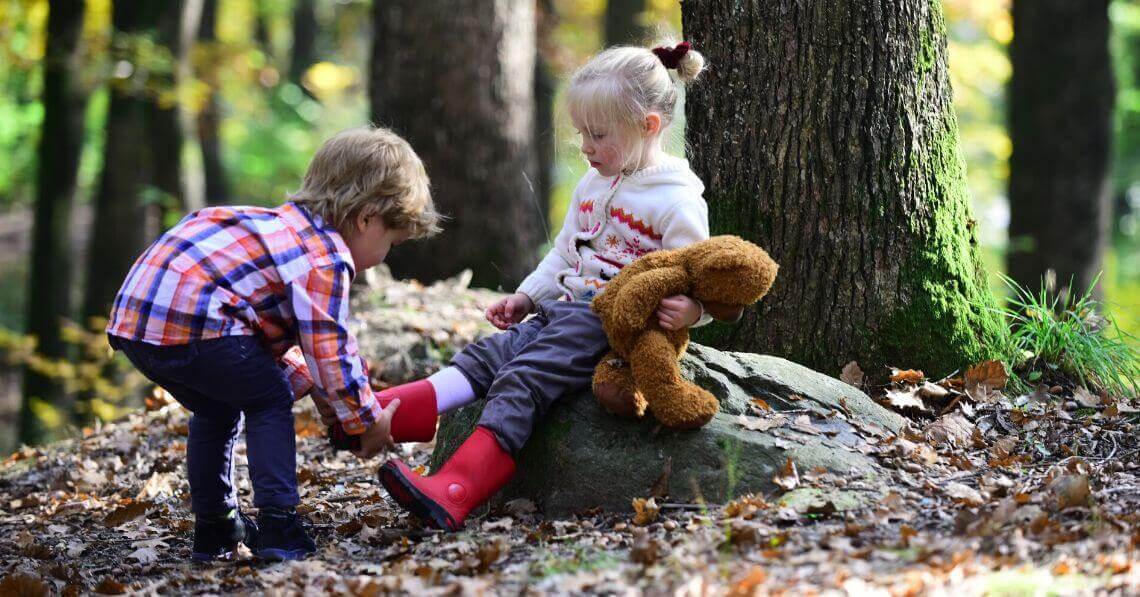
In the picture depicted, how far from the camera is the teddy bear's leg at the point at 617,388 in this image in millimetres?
3691

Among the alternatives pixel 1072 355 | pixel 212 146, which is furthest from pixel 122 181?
pixel 1072 355

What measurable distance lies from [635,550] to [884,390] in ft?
6.08

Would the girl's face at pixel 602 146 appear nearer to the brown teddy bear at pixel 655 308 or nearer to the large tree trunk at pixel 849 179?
the brown teddy bear at pixel 655 308

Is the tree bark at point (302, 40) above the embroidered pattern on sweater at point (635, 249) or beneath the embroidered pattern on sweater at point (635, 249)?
above

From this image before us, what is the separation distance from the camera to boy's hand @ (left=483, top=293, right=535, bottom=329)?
4297 millimetres

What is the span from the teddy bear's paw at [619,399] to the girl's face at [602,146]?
84 centimetres

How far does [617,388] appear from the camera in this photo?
369 cm

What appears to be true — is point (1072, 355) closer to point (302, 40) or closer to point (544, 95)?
point (544, 95)

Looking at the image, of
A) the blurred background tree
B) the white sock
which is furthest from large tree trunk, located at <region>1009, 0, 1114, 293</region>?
the white sock

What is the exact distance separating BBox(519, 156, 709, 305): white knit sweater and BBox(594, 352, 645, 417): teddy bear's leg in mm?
314

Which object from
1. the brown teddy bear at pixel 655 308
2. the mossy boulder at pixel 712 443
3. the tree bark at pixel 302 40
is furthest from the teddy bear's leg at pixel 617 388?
the tree bark at pixel 302 40

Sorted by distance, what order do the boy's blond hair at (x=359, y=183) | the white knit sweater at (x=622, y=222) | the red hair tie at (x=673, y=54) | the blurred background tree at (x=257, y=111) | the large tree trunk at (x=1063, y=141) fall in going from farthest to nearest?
the blurred background tree at (x=257, y=111) < the large tree trunk at (x=1063, y=141) < the red hair tie at (x=673, y=54) < the white knit sweater at (x=622, y=222) < the boy's blond hair at (x=359, y=183)

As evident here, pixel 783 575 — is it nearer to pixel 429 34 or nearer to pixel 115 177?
pixel 429 34

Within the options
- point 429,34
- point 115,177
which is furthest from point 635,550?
point 115,177
